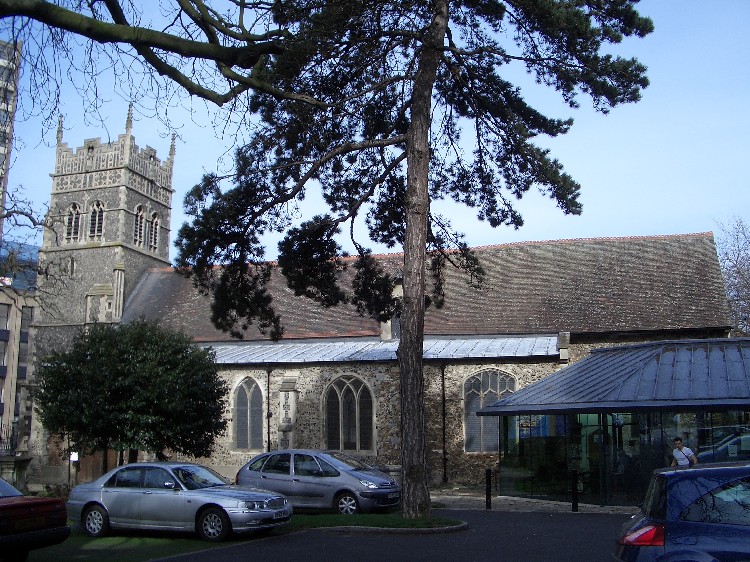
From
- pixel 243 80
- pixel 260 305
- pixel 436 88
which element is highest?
pixel 436 88

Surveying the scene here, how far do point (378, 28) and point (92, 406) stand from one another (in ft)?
43.9

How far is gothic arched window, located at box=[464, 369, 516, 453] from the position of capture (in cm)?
2725

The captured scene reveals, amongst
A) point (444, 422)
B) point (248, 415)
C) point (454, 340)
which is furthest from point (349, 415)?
point (454, 340)

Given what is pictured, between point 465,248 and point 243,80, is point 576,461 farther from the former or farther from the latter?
point 243,80

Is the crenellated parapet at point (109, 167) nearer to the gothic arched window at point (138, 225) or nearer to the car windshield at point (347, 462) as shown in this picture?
the gothic arched window at point (138, 225)

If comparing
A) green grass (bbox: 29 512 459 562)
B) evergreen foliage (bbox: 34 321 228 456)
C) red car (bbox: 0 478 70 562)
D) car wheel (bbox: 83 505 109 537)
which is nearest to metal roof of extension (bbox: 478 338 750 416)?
green grass (bbox: 29 512 459 562)

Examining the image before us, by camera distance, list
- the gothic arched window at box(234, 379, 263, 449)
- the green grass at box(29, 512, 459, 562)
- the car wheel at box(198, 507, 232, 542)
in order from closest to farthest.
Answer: the green grass at box(29, 512, 459, 562), the car wheel at box(198, 507, 232, 542), the gothic arched window at box(234, 379, 263, 449)

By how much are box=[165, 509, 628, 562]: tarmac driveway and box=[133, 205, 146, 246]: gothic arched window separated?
28.9 metres

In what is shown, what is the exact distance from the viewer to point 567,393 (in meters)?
20.0

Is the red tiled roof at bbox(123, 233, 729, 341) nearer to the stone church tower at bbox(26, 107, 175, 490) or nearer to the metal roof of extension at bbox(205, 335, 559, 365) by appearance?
the metal roof of extension at bbox(205, 335, 559, 365)

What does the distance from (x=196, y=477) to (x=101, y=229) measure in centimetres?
2821

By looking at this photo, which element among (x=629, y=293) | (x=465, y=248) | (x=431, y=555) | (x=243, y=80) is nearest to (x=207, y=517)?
(x=431, y=555)

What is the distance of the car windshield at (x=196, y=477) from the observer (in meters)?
13.4

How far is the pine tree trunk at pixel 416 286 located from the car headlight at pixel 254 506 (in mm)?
2730
